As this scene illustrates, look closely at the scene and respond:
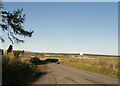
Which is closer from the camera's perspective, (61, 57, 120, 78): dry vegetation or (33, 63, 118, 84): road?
(33, 63, 118, 84): road

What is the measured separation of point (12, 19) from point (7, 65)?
23109 millimetres

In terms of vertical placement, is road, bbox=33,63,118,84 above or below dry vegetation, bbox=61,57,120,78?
below

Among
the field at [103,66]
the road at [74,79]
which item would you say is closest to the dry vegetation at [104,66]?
the field at [103,66]

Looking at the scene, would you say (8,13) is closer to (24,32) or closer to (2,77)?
(24,32)

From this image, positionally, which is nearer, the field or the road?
the road

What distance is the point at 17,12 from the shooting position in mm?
38281

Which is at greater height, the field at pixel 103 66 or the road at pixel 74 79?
the field at pixel 103 66

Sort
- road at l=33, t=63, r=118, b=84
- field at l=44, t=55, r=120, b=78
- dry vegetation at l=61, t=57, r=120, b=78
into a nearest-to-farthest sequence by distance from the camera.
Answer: road at l=33, t=63, r=118, b=84 → dry vegetation at l=61, t=57, r=120, b=78 → field at l=44, t=55, r=120, b=78

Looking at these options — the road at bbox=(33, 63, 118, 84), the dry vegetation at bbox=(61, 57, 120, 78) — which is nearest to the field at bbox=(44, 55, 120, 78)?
the dry vegetation at bbox=(61, 57, 120, 78)

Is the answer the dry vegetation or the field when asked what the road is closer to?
the field

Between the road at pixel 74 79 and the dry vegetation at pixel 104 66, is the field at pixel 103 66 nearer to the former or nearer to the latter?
the dry vegetation at pixel 104 66

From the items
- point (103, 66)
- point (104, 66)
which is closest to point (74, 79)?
point (104, 66)

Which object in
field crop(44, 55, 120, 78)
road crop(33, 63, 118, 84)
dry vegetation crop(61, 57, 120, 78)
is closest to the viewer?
road crop(33, 63, 118, 84)

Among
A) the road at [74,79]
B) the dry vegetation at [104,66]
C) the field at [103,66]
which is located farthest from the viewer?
the field at [103,66]
